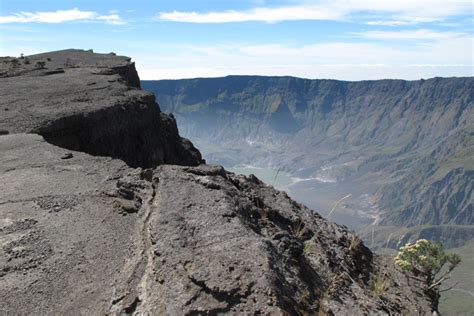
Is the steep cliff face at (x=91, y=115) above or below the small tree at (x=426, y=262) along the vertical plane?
above

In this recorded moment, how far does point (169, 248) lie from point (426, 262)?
16.0m

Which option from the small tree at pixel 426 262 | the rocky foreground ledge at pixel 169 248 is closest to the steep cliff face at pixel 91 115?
the rocky foreground ledge at pixel 169 248

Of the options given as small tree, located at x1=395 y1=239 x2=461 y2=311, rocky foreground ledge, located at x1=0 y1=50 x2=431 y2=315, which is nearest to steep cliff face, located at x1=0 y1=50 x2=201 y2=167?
rocky foreground ledge, located at x1=0 y1=50 x2=431 y2=315

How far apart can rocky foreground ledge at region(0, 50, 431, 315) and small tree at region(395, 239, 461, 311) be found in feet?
3.67

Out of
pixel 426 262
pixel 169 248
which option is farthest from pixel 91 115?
pixel 169 248

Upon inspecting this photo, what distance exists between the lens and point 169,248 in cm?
818

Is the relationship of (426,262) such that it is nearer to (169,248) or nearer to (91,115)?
(91,115)

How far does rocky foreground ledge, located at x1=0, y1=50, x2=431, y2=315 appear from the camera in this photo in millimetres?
7352

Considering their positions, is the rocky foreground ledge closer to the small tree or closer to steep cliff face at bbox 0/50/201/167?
the small tree

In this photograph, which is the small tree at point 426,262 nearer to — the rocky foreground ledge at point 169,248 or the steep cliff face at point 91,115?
the rocky foreground ledge at point 169,248

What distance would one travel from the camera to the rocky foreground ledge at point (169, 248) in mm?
7352

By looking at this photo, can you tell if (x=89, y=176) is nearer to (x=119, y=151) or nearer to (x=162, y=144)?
(x=119, y=151)

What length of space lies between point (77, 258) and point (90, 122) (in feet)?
46.5

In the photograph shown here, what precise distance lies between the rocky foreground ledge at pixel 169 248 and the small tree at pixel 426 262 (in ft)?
3.67
